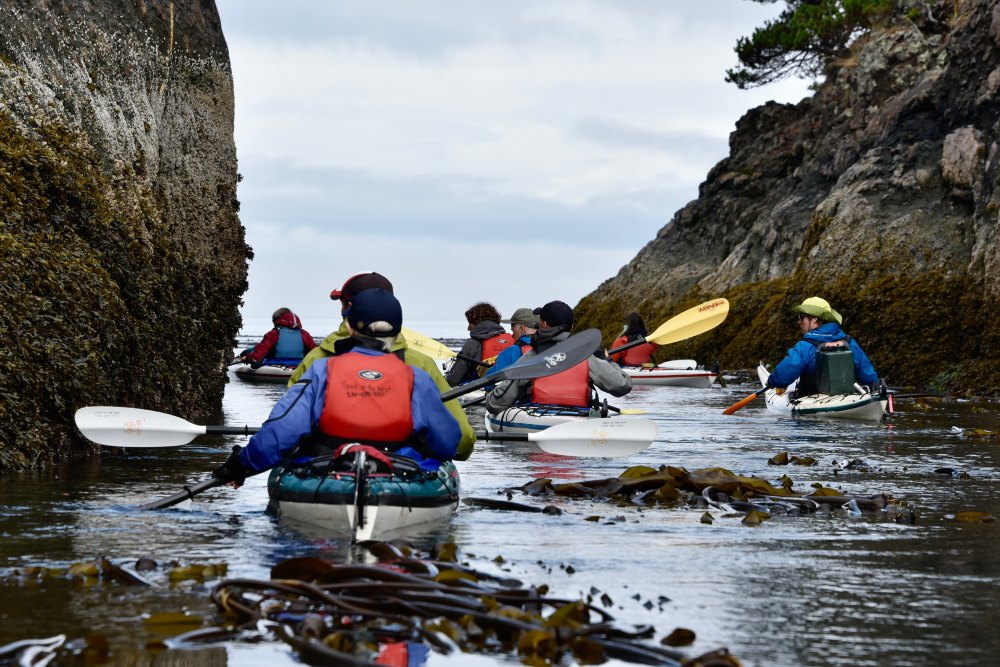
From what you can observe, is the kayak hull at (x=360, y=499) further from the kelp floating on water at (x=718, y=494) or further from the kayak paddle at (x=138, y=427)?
the kelp floating on water at (x=718, y=494)

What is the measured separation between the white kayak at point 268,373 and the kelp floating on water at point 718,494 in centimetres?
1663

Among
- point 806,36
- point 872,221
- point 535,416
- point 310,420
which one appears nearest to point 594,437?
point 310,420

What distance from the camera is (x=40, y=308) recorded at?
11312 millimetres

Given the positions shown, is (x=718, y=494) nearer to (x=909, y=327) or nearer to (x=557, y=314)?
(x=557, y=314)

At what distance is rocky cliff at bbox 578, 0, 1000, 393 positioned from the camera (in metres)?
26.1

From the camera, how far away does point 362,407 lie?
816 cm

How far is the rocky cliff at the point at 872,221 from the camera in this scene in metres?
26.1

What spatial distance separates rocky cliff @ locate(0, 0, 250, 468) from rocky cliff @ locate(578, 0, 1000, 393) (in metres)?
13.4

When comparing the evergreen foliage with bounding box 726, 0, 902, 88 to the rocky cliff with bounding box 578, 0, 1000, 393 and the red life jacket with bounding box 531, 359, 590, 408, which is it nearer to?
the rocky cliff with bounding box 578, 0, 1000, 393

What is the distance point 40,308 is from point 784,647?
7836 mm

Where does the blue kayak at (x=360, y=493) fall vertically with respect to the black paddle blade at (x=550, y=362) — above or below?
below

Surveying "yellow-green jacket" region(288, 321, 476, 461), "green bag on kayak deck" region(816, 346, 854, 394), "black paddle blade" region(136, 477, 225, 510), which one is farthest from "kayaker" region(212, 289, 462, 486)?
"green bag on kayak deck" region(816, 346, 854, 394)

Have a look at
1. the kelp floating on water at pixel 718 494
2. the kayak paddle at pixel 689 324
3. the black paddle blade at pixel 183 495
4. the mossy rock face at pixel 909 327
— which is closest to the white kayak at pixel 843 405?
the kayak paddle at pixel 689 324

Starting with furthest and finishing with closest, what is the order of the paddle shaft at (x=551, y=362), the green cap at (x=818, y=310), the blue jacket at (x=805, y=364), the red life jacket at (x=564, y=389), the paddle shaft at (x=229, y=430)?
the blue jacket at (x=805, y=364) → the green cap at (x=818, y=310) → the red life jacket at (x=564, y=389) → the paddle shaft at (x=551, y=362) → the paddle shaft at (x=229, y=430)
